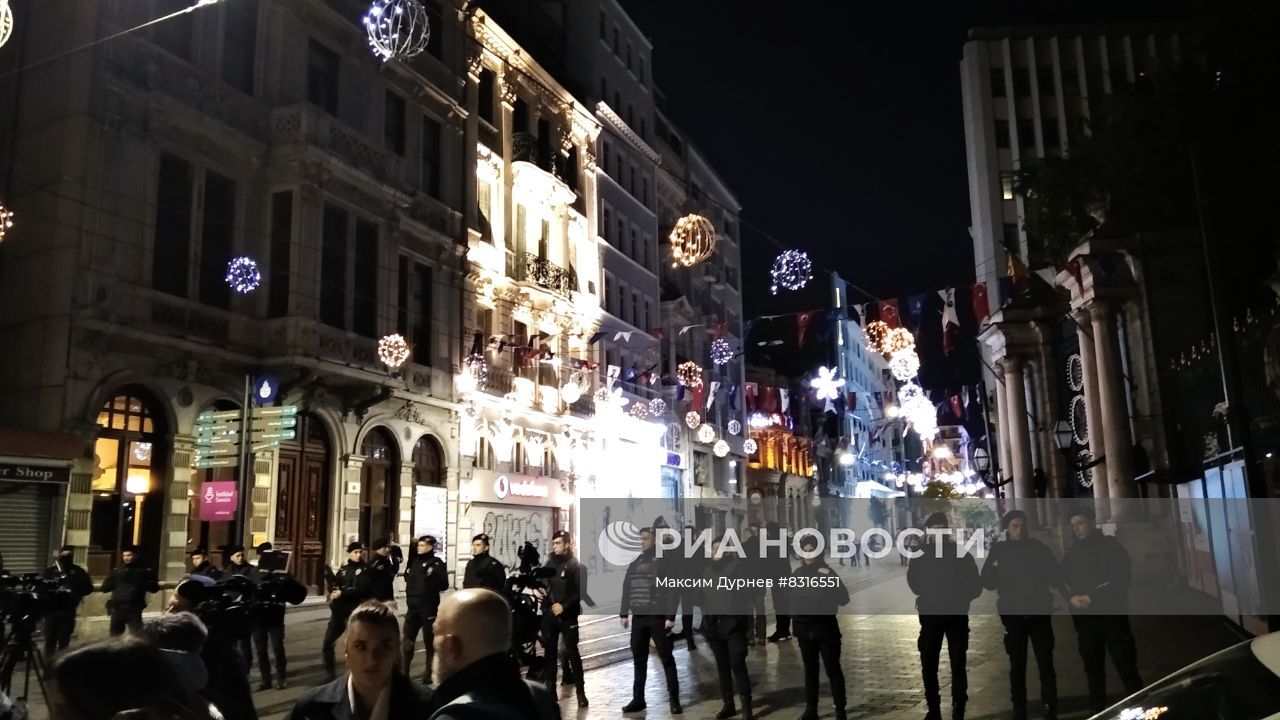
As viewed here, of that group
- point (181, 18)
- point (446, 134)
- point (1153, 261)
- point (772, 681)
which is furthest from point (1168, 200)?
point (181, 18)

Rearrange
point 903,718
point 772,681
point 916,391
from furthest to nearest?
1. point 916,391
2. point 772,681
3. point 903,718

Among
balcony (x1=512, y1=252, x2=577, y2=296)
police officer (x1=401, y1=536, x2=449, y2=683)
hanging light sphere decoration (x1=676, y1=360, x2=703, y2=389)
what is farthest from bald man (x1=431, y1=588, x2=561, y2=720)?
hanging light sphere decoration (x1=676, y1=360, x2=703, y2=389)

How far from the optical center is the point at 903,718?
33.0 feet

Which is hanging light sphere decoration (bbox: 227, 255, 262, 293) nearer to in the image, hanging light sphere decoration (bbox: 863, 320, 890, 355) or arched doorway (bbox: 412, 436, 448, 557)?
arched doorway (bbox: 412, 436, 448, 557)

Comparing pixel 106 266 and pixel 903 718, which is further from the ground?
pixel 106 266

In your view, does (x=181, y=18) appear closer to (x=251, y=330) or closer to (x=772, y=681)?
(x=251, y=330)

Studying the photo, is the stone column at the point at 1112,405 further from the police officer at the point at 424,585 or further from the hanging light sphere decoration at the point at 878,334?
the police officer at the point at 424,585

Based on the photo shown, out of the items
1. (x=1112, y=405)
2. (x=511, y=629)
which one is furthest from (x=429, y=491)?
(x=511, y=629)

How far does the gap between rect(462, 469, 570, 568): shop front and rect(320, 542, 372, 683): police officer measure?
51.2 ft

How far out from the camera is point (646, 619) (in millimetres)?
11000

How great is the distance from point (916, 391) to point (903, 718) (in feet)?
116

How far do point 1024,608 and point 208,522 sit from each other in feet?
57.4

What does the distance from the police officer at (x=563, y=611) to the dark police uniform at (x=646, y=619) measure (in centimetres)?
71

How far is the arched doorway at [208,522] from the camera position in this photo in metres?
20.8
